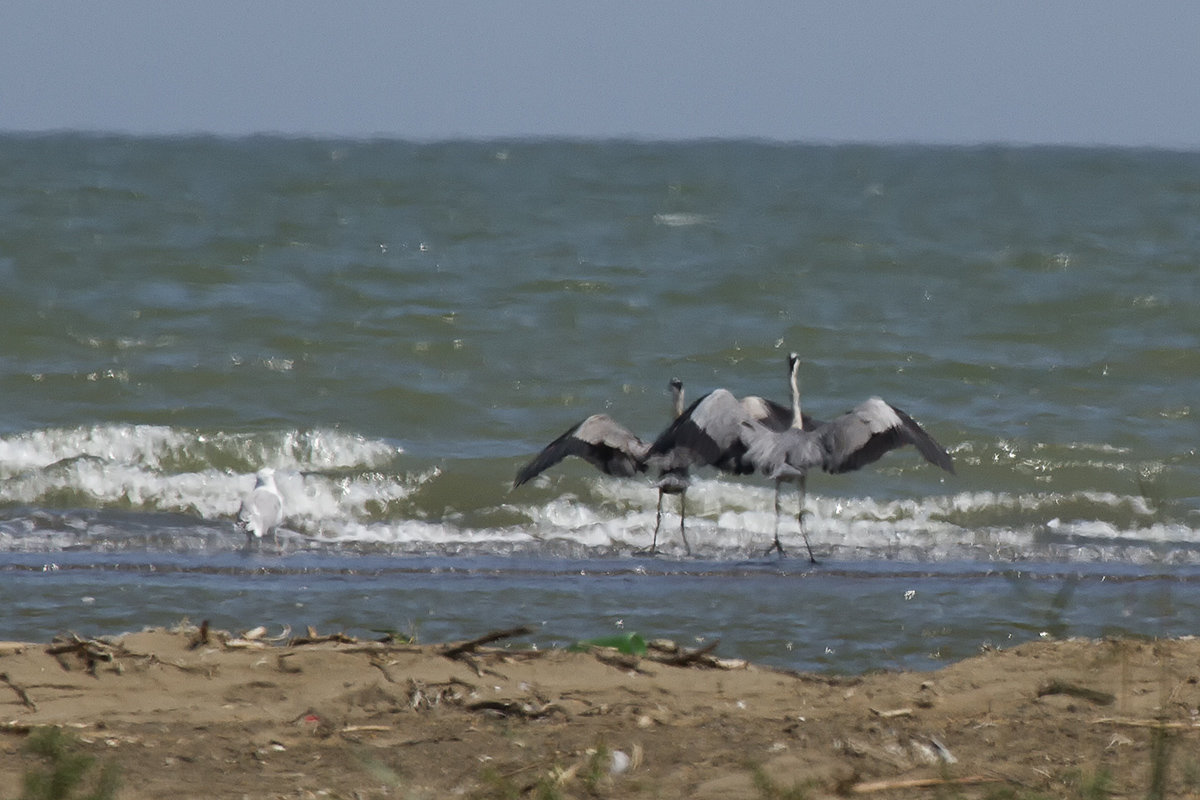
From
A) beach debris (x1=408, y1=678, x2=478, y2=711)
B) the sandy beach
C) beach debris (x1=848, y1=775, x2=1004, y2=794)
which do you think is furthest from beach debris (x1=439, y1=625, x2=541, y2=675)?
beach debris (x1=848, y1=775, x2=1004, y2=794)

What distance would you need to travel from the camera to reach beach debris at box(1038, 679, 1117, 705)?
4.50 m

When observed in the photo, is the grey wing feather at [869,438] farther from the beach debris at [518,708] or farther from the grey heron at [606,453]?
the beach debris at [518,708]

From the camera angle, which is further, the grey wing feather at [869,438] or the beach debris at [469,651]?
the grey wing feather at [869,438]

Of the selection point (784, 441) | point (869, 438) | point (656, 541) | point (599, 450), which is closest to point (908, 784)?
point (869, 438)

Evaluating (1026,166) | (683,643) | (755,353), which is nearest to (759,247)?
(755,353)

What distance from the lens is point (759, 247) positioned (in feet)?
75.5

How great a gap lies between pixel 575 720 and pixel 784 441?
16.0ft

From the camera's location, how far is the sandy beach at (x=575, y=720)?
144 inches

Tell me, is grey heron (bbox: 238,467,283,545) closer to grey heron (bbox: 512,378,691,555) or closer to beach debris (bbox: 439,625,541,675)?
grey heron (bbox: 512,378,691,555)

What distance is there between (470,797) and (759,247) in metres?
19.9

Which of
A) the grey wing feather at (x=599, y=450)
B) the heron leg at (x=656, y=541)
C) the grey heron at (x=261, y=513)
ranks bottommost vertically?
the heron leg at (x=656, y=541)

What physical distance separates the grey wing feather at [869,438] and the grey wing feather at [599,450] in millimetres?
1078

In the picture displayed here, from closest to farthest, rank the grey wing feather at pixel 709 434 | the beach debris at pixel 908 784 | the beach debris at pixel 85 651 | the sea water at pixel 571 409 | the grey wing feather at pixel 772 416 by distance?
1. the beach debris at pixel 908 784
2. the beach debris at pixel 85 651
3. the sea water at pixel 571 409
4. the grey wing feather at pixel 709 434
5. the grey wing feather at pixel 772 416

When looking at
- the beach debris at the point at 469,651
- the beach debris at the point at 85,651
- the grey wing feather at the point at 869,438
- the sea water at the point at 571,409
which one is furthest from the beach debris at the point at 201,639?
the grey wing feather at the point at 869,438
